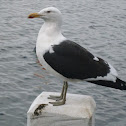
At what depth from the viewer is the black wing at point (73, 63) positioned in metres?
5.90

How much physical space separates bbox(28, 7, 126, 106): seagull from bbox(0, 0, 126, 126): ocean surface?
303 centimetres

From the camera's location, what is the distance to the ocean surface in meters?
9.45

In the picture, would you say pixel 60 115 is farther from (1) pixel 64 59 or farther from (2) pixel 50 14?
(2) pixel 50 14

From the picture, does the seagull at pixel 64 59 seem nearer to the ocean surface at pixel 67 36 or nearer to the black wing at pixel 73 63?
the black wing at pixel 73 63

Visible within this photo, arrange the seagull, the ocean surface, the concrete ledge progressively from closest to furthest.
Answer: the concrete ledge < the seagull < the ocean surface

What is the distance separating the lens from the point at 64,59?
5953 millimetres

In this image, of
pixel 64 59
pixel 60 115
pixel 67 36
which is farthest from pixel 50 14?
pixel 67 36

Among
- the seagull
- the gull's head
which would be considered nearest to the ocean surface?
the seagull

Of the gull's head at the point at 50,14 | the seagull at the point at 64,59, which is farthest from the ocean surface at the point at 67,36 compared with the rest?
the gull's head at the point at 50,14

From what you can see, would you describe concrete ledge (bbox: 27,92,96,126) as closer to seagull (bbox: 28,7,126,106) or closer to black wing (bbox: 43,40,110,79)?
seagull (bbox: 28,7,126,106)

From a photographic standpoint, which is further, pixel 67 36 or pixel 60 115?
pixel 67 36

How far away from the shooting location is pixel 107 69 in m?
6.03

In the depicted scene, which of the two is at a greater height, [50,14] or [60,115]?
[50,14]

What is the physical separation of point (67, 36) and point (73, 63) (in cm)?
923
